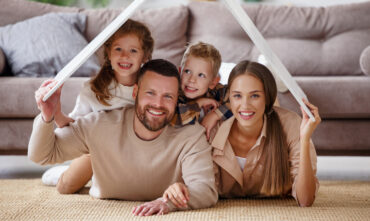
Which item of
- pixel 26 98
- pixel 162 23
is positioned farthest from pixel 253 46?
pixel 26 98

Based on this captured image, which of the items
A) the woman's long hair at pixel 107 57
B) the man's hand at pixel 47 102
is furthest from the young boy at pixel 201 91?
the man's hand at pixel 47 102

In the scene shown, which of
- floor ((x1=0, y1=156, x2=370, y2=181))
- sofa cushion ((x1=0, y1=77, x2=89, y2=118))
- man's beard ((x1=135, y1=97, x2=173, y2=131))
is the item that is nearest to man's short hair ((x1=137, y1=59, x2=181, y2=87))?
man's beard ((x1=135, y1=97, x2=173, y2=131))

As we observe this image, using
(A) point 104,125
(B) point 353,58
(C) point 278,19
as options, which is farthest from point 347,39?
(A) point 104,125

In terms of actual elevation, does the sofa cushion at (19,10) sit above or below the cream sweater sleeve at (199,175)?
above

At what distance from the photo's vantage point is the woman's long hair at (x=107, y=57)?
156 cm

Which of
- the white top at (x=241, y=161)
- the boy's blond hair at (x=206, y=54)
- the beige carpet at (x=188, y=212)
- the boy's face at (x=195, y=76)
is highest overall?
the boy's blond hair at (x=206, y=54)

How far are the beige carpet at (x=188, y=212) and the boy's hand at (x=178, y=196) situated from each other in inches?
1.1

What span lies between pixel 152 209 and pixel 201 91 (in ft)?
1.36

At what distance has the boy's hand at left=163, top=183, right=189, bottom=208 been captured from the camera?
1.31 m

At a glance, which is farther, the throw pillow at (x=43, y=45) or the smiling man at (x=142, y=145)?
the throw pillow at (x=43, y=45)

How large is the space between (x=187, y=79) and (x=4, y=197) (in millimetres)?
709

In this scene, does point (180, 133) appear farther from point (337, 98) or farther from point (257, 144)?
point (337, 98)

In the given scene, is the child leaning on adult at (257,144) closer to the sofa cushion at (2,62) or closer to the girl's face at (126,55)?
the girl's face at (126,55)

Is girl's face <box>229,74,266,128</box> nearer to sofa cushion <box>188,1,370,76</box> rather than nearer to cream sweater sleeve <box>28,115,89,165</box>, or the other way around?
cream sweater sleeve <box>28,115,89,165</box>
